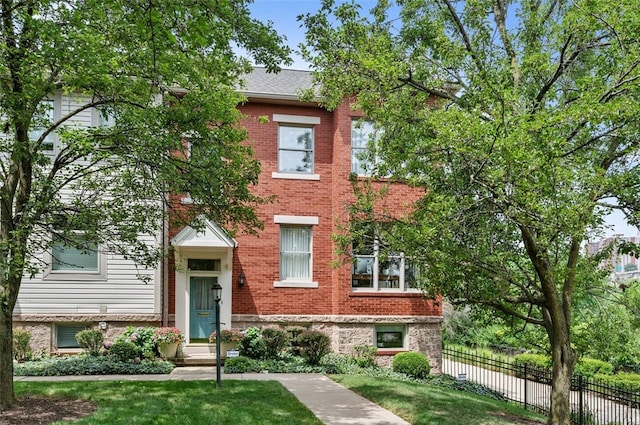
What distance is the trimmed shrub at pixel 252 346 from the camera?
1448 centimetres

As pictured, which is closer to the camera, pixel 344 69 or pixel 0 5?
pixel 0 5

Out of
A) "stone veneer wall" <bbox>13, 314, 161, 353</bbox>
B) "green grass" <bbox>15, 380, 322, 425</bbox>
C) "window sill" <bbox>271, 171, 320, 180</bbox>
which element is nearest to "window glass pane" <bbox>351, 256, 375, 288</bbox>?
"window sill" <bbox>271, 171, 320, 180</bbox>

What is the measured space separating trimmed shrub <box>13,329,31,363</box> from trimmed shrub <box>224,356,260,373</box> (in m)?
5.17

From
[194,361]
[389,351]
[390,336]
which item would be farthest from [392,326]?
[194,361]

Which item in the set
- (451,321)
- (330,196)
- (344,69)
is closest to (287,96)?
(330,196)

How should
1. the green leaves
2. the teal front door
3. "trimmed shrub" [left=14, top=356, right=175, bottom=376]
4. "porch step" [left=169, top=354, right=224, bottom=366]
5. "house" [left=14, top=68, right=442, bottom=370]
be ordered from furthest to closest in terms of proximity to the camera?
1. the teal front door
2. "house" [left=14, top=68, right=442, bottom=370]
3. "porch step" [left=169, top=354, right=224, bottom=366]
4. "trimmed shrub" [left=14, top=356, right=175, bottom=376]
5. the green leaves

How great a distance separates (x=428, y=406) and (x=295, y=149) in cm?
937

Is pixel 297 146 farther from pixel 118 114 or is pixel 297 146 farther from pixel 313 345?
pixel 118 114

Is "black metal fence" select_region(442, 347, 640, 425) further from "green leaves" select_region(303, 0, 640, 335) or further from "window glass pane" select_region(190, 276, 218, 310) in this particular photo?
"window glass pane" select_region(190, 276, 218, 310)

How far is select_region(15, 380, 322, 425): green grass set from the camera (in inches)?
314

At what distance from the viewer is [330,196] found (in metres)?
16.7

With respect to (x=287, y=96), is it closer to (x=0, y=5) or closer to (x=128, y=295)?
A: (x=128, y=295)

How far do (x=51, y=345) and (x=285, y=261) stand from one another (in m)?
6.83

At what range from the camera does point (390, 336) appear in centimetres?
1642
